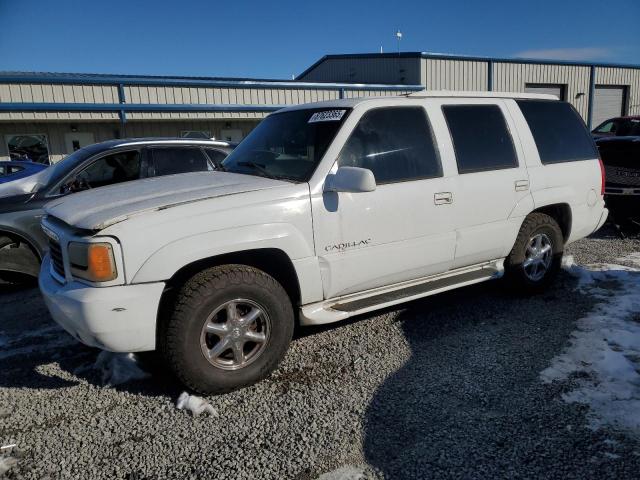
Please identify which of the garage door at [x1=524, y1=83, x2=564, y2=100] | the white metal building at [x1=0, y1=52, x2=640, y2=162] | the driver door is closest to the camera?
the driver door

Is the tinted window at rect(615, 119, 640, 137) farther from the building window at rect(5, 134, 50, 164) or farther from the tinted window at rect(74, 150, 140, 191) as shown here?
the building window at rect(5, 134, 50, 164)

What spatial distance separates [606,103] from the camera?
27.9 meters

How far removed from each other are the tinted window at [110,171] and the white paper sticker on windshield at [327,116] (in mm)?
3027

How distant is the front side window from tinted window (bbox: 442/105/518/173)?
3.83 metres

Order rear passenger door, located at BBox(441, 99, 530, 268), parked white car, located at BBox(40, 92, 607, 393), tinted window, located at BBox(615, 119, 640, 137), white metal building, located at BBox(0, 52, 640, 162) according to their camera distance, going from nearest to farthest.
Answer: parked white car, located at BBox(40, 92, 607, 393), rear passenger door, located at BBox(441, 99, 530, 268), tinted window, located at BBox(615, 119, 640, 137), white metal building, located at BBox(0, 52, 640, 162)

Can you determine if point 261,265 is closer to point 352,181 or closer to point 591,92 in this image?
point 352,181

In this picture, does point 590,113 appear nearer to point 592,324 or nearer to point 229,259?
point 592,324

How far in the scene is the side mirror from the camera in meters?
3.34

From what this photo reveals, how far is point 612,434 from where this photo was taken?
2750 mm

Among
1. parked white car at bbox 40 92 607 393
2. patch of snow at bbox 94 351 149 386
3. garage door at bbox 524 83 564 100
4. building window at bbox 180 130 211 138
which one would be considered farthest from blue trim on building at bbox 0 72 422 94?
patch of snow at bbox 94 351 149 386

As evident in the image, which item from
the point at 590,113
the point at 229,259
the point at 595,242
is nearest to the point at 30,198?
the point at 229,259

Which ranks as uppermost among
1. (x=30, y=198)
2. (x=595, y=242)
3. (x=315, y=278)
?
(x=30, y=198)

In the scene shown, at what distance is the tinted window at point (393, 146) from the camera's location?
12.3 ft

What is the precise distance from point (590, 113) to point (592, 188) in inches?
992
